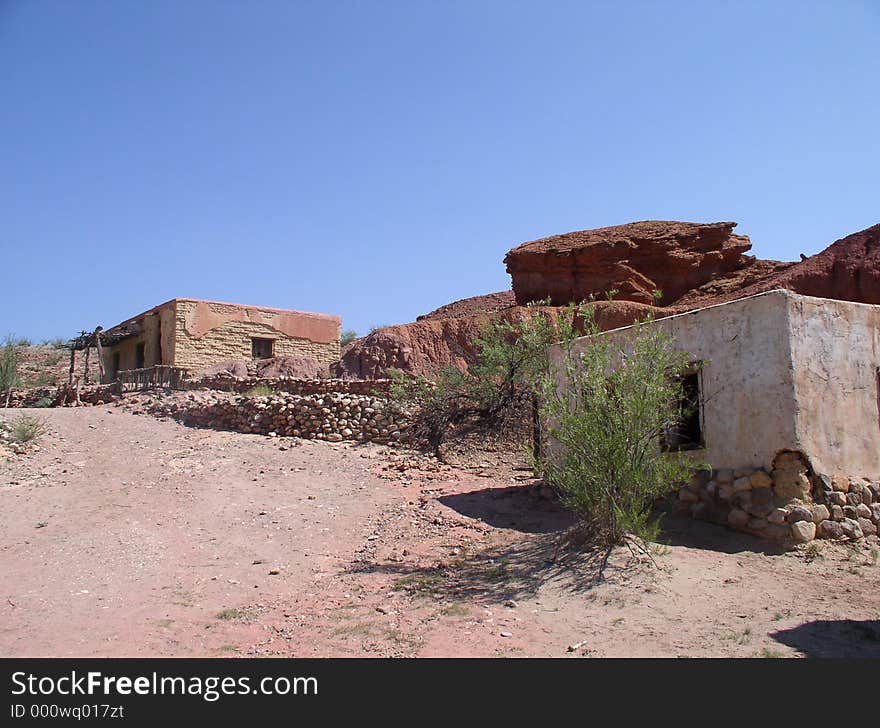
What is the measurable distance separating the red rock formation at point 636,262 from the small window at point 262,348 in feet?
26.3

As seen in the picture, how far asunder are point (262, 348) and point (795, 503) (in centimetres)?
1595

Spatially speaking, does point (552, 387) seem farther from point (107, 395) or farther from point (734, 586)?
point (107, 395)

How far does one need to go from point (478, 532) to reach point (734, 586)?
3409 mm

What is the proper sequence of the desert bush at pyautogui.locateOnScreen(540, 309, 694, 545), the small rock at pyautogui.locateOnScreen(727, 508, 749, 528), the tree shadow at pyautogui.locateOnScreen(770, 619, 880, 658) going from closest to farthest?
the tree shadow at pyautogui.locateOnScreen(770, 619, 880, 658), the desert bush at pyautogui.locateOnScreen(540, 309, 694, 545), the small rock at pyautogui.locateOnScreen(727, 508, 749, 528)

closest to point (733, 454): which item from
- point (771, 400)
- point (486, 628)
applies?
point (771, 400)

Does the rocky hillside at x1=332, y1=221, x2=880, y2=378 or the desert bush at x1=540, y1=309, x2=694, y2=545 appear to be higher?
the rocky hillside at x1=332, y1=221, x2=880, y2=378

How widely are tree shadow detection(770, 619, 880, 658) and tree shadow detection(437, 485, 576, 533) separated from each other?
3583 millimetres

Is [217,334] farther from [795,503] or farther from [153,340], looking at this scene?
[795,503]

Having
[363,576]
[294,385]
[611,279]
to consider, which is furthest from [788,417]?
[611,279]

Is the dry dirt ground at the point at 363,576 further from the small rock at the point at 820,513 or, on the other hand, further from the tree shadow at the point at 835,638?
the small rock at the point at 820,513

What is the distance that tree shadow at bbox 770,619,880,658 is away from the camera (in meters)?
5.32

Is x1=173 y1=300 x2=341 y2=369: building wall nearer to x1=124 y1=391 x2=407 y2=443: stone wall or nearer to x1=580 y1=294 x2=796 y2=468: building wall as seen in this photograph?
x1=124 y1=391 x2=407 y2=443: stone wall

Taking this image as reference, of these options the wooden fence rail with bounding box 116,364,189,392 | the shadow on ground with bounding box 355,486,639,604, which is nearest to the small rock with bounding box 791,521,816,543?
the shadow on ground with bounding box 355,486,639,604

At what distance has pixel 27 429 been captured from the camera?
12.4 metres
